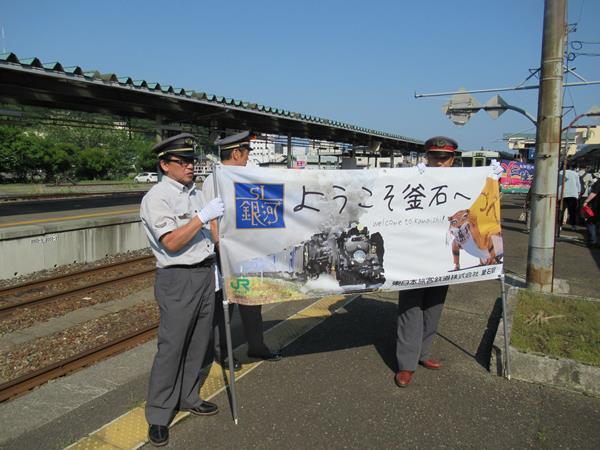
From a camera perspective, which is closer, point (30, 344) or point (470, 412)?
point (470, 412)

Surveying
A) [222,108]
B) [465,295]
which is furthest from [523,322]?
[222,108]

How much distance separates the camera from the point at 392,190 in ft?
11.4

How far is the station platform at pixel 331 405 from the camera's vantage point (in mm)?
2734

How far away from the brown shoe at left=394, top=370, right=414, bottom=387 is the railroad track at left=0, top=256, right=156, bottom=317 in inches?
214

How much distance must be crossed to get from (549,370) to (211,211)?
2860 mm

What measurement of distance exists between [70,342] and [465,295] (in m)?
5.02

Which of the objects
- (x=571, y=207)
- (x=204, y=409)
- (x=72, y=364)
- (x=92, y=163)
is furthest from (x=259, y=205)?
(x=92, y=163)

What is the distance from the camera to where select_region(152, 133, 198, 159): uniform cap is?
279 centimetres

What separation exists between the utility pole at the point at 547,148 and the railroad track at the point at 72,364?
15.8 ft

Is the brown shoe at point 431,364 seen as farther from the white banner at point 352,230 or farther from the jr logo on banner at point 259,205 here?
the jr logo on banner at point 259,205

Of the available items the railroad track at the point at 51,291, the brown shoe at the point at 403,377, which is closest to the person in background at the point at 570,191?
the brown shoe at the point at 403,377

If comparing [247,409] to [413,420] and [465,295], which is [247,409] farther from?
[465,295]

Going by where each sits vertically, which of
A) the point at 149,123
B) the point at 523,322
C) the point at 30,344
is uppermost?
the point at 149,123

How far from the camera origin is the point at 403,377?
3426mm
